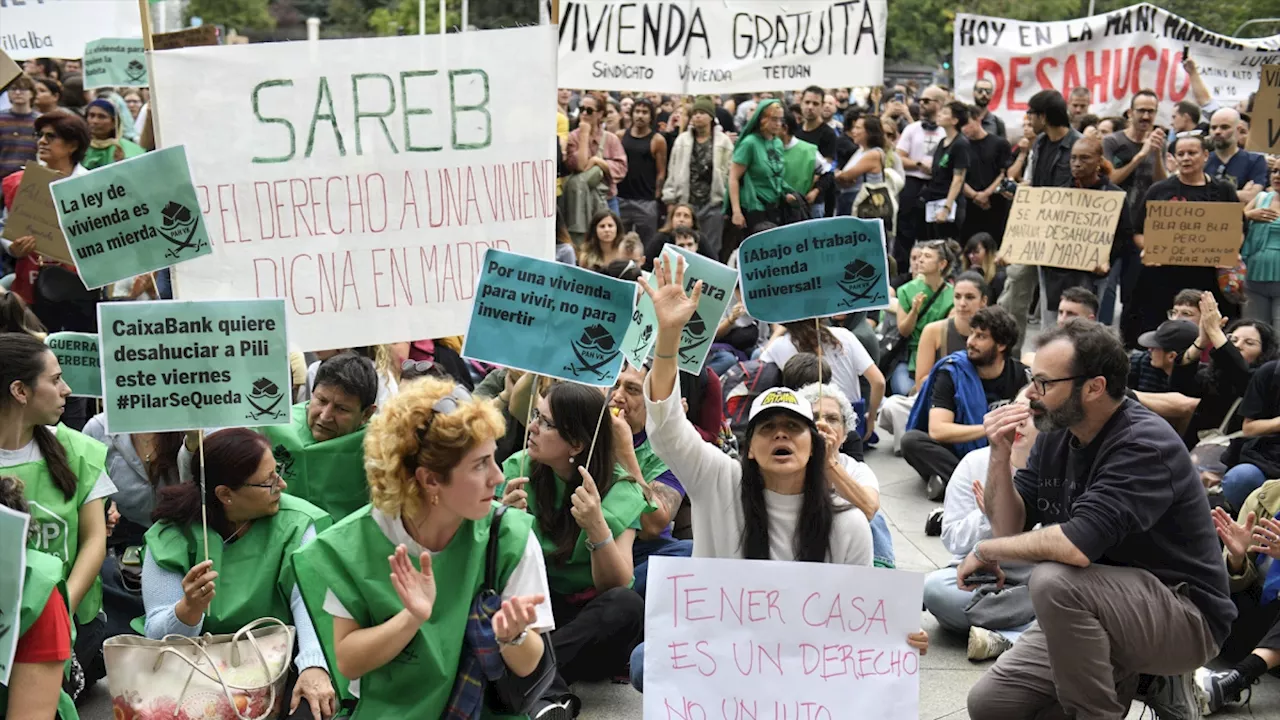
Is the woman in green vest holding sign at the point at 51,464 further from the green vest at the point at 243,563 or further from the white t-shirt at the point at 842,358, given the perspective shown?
the white t-shirt at the point at 842,358

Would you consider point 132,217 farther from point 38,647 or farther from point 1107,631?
point 1107,631

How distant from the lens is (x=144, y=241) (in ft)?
15.9

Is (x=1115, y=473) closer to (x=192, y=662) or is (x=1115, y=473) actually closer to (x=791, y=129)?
(x=192, y=662)

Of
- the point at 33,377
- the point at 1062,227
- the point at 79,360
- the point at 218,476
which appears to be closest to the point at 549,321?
the point at 218,476

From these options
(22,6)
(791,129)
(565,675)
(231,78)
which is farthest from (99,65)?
(565,675)

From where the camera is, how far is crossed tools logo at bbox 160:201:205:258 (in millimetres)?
4855

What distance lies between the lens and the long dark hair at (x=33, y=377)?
4586 mm

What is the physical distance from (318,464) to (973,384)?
13.4ft

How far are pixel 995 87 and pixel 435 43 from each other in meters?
10.0

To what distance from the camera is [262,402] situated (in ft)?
14.8

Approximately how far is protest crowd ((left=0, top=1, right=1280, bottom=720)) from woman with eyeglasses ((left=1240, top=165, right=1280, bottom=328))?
1736mm

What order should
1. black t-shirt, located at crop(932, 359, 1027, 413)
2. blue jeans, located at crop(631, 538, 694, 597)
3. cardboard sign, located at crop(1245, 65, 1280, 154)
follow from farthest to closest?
cardboard sign, located at crop(1245, 65, 1280, 154) < black t-shirt, located at crop(932, 359, 1027, 413) < blue jeans, located at crop(631, 538, 694, 597)

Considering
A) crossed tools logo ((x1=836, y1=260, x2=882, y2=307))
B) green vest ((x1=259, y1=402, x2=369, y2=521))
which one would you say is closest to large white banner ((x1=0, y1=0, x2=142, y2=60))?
green vest ((x1=259, y1=402, x2=369, y2=521))

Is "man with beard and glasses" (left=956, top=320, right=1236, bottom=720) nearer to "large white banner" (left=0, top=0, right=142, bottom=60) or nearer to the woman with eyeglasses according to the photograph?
the woman with eyeglasses
